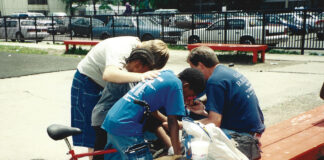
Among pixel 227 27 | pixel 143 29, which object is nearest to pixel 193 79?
pixel 227 27

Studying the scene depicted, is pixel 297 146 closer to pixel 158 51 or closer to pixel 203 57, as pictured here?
pixel 203 57

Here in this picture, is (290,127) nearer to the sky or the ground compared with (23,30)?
nearer to the ground

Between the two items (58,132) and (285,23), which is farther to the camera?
(285,23)

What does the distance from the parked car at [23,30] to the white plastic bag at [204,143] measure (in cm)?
2161

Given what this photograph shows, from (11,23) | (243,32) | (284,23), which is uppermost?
(11,23)

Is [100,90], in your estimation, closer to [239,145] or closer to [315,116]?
[239,145]

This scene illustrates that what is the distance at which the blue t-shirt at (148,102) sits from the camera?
2262 mm

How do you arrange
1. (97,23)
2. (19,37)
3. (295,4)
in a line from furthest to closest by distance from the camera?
(295,4), (19,37), (97,23)

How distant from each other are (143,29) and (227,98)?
50.0 ft

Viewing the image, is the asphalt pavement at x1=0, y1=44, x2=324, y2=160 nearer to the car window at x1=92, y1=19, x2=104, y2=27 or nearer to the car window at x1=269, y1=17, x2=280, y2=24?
the car window at x1=269, y1=17, x2=280, y2=24

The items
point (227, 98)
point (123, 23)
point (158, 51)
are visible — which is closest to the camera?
point (158, 51)

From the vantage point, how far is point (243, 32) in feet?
49.8

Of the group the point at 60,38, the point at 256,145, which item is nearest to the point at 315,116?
the point at 256,145

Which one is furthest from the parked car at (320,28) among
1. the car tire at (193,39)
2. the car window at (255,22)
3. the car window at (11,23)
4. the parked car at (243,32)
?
the car window at (11,23)
